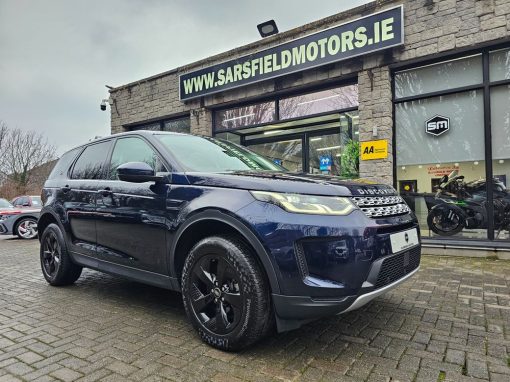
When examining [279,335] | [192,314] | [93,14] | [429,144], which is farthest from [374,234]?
[93,14]

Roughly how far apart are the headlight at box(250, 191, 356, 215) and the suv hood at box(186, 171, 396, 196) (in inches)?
1.3

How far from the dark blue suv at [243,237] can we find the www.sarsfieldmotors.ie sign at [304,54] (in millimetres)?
4464

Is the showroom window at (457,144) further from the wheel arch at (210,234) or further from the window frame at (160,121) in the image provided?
the window frame at (160,121)

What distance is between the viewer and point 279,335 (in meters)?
2.61

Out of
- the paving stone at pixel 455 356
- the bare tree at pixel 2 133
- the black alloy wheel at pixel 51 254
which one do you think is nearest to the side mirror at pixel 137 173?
the black alloy wheel at pixel 51 254

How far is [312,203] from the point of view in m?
2.20

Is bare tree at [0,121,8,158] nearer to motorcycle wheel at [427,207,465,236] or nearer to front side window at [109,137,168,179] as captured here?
front side window at [109,137,168,179]

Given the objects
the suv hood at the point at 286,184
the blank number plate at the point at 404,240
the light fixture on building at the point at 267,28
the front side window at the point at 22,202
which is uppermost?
the light fixture on building at the point at 267,28

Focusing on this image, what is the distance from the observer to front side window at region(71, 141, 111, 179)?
12.0ft

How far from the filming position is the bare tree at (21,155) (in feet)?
97.5

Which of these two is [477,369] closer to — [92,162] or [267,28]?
[92,162]

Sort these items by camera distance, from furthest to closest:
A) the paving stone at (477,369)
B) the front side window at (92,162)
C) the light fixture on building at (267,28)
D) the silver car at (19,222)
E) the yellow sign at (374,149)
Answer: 1. the silver car at (19,222)
2. the light fixture on building at (267,28)
3. the yellow sign at (374,149)
4. the front side window at (92,162)
5. the paving stone at (477,369)

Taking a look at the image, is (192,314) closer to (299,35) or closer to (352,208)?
(352,208)

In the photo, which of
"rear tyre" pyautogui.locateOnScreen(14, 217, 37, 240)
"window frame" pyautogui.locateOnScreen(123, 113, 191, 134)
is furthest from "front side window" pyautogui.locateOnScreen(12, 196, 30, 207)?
"window frame" pyautogui.locateOnScreen(123, 113, 191, 134)
